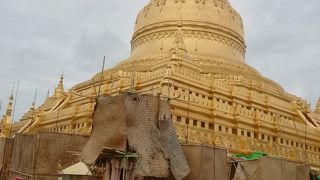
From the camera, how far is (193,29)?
33.6 metres

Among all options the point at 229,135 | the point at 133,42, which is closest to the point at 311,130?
the point at 229,135

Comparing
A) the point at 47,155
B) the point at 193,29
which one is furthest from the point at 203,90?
the point at 47,155

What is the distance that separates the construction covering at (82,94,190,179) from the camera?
33.1 ft

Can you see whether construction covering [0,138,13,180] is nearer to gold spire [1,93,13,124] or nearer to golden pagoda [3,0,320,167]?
golden pagoda [3,0,320,167]

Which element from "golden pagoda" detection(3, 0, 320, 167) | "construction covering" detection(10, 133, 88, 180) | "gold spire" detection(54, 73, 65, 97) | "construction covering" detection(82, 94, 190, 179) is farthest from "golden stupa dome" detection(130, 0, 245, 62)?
"construction covering" detection(82, 94, 190, 179)

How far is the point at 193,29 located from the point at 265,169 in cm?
2269

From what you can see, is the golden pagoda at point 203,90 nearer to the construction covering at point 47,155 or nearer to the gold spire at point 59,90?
the gold spire at point 59,90

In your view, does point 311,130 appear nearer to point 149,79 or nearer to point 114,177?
point 149,79

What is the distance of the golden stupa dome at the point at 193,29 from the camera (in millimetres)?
32844

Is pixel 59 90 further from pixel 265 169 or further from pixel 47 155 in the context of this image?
pixel 265 169

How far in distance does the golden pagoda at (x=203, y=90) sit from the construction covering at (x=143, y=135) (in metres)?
7.12

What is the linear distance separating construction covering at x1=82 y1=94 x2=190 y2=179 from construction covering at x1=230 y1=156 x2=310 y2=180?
2.49 m

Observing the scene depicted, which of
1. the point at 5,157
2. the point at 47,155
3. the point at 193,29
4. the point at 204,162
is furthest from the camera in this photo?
the point at 193,29

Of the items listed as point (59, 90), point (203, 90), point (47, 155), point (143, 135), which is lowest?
point (47, 155)
